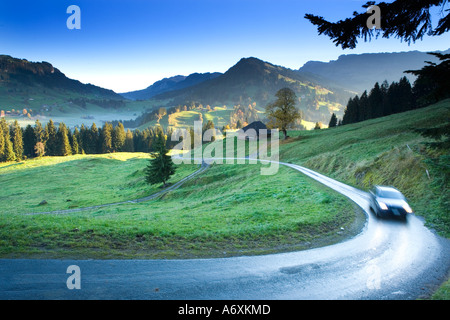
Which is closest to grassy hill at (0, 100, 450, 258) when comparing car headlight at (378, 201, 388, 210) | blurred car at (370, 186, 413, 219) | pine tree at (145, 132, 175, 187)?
blurred car at (370, 186, 413, 219)

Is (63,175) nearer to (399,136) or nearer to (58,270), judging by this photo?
(58,270)

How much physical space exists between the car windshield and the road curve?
5624 millimetres

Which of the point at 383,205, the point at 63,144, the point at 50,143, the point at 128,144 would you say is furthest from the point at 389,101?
the point at 50,143

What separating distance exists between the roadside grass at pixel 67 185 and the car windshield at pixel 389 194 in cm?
3635

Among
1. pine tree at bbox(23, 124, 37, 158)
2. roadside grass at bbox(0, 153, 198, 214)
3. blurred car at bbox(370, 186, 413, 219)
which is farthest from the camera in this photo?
pine tree at bbox(23, 124, 37, 158)

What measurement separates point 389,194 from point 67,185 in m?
65.4

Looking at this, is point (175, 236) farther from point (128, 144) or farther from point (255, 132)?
point (128, 144)

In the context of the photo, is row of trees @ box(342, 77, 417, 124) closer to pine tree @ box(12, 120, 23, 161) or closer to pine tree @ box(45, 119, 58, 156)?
pine tree @ box(45, 119, 58, 156)

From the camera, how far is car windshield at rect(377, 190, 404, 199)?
13.4 metres

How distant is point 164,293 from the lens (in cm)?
523

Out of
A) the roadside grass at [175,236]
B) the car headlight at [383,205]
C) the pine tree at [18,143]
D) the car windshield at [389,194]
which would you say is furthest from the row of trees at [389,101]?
the pine tree at [18,143]

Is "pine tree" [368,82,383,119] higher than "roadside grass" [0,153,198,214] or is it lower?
higher

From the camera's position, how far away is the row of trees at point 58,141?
313ft
